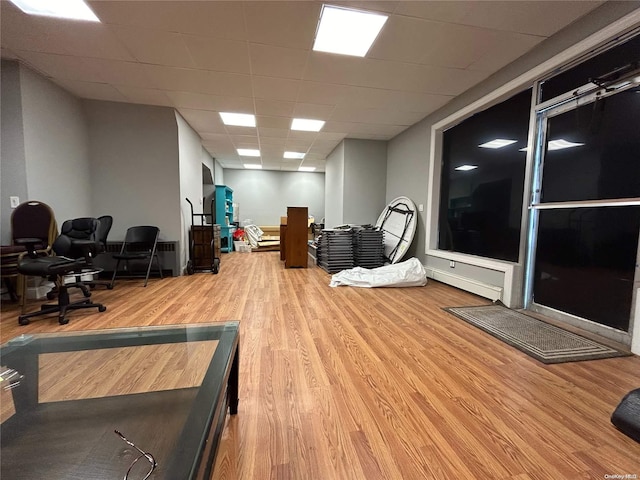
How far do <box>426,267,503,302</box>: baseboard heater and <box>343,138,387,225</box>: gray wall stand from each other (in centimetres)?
211

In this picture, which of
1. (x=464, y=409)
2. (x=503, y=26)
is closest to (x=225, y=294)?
(x=464, y=409)

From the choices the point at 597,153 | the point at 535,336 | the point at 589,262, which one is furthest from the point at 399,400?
the point at 597,153

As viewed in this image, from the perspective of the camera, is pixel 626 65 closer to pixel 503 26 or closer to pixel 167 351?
pixel 503 26

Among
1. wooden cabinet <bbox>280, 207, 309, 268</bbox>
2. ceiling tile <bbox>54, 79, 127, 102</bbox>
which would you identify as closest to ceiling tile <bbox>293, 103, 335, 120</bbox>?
wooden cabinet <bbox>280, 207, 309, 268</bbox>

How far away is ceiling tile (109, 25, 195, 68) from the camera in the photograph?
8.30 ft

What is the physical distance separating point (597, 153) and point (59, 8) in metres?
4.83

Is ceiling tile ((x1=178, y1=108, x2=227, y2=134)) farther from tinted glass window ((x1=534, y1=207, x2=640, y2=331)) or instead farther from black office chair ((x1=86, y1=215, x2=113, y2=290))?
A: tinted glass window ((x1=534, y1=207, x2=640, y2=331))

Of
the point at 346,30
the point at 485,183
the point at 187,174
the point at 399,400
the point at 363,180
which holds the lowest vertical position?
the point at 399,400

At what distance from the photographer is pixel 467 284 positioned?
3.53m

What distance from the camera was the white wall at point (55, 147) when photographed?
3105 millimetres

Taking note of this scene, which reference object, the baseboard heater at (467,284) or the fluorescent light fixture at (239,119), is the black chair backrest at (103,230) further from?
the baseboard heater at (467,284)

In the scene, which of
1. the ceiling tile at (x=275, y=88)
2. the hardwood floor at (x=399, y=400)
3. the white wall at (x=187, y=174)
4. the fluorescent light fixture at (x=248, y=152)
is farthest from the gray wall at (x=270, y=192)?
the hardwood floor at (x=399, y=400)

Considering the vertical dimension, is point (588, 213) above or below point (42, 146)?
below

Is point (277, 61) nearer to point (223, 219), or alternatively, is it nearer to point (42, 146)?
point (42, 146)
